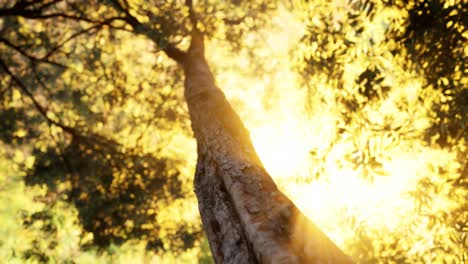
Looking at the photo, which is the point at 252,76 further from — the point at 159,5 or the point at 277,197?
the point at 277,197

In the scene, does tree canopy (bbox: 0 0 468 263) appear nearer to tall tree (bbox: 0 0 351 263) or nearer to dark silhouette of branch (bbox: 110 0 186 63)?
dark silhouette of branch (bbox: 110 0 186 63)

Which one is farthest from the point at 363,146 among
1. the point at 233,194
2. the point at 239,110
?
the point at 239,110

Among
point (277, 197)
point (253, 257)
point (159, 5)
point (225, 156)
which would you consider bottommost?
point (253, 257)

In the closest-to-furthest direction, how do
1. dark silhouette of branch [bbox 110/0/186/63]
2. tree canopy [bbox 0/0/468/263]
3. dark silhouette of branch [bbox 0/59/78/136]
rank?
tree canopy [bbox 0/0/468/263] → dark silhouette of branch [bbox 110/0/186/63] → dark silhouette of branch [bbox 0/59/78/136]

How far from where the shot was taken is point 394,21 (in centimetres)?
596

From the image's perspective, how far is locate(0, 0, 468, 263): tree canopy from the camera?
19.3 feet

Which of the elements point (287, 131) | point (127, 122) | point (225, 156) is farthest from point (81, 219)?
point (225, 156)

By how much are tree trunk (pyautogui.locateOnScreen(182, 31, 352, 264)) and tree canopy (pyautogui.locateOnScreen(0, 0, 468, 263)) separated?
216cm

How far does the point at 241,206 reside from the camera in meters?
3.09

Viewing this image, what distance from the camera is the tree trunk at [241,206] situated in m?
2.47

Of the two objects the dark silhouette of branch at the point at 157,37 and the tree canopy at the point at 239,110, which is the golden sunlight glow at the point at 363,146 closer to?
the tree canopy at the point at 239,110

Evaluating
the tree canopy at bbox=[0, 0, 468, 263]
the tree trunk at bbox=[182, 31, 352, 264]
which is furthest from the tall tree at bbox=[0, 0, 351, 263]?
the tree canopy at bbox=[0, 0, 468, 263]

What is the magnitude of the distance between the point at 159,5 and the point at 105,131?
629 cm

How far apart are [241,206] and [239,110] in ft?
37.4
